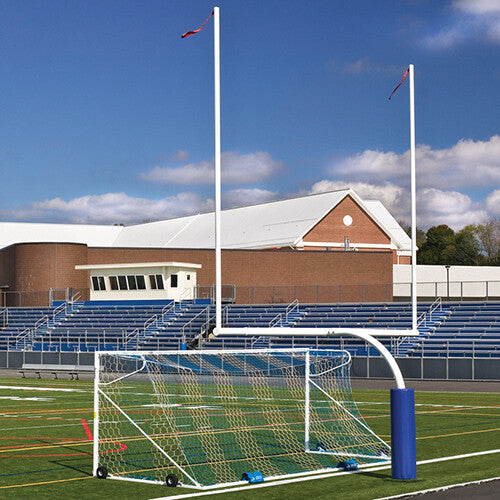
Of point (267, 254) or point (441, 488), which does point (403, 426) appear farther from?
point (267, 254)

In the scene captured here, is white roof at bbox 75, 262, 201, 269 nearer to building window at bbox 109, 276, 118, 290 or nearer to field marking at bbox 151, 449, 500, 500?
building window at bbox 109, 276, 118, 290

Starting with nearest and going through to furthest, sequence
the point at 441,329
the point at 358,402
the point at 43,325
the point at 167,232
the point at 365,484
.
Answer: the point at 365,484, the point at 358,402, the point at 441,329, the point at 43,325, the point at 167,232

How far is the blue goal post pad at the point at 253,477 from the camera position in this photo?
1042 cm

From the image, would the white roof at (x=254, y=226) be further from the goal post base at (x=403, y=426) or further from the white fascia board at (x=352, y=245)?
the goal post base at (x=403, y=426)

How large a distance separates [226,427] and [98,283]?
1489 inches

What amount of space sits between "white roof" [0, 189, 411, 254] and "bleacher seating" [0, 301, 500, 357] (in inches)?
709

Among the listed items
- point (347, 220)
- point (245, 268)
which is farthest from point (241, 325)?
point (347, 220)

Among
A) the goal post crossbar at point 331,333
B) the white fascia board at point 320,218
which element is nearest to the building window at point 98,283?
the white fascia board at point 320,218

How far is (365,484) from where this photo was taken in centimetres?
1023

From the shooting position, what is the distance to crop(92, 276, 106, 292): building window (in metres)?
53.3

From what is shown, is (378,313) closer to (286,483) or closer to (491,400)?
(491,400)

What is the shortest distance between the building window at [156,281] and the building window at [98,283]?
3696 millimetres

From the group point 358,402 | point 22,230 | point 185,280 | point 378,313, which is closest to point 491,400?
point 358,402

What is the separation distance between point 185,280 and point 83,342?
30.5 feet
